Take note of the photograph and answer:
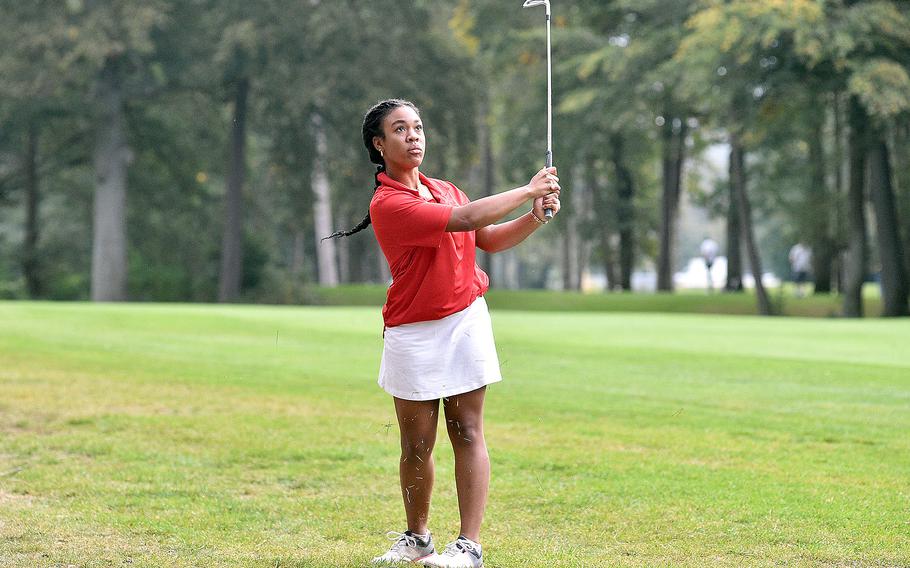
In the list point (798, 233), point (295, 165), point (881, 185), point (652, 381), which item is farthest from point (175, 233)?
point (652, 381)

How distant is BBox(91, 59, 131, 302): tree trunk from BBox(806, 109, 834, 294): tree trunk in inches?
806

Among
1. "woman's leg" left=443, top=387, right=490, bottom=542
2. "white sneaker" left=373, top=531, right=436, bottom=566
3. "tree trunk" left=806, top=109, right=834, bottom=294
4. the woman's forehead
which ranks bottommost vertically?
"white sneaker" left=373, top=531, right=436, bottom=566

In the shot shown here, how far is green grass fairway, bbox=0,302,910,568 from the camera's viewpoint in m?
5.86

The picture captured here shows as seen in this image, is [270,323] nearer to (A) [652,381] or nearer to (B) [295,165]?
(A) [652,381]

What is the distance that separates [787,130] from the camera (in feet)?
118

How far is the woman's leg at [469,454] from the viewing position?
529cm

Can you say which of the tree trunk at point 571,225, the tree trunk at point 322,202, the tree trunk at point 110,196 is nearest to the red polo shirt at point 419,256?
the tree trunk at point 322,202

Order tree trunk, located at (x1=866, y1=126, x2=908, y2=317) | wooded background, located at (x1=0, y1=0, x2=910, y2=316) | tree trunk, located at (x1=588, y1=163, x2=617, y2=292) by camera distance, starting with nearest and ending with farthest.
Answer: wooded background, located at (x1=0, y1=0, x2=910, y2=316), tree trunk, located at (x1=866, y1=126, x2=908, y2=317), tree trunk, located at (x1=588, y1=163, x2=617, y2=292)

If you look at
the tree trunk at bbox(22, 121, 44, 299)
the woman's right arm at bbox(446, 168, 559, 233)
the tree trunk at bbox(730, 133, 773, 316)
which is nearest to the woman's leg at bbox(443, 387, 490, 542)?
the woman's right arm at bbox(446, 168, 559, 233)

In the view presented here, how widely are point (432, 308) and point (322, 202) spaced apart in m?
40.6

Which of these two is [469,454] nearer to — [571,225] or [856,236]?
[856,236]

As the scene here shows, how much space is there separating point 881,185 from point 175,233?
24865 millimetres

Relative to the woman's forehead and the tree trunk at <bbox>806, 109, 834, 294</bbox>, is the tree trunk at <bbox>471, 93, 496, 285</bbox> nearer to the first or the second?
the tree trunk at <bbox>806, 109, 834, 294</bbox>

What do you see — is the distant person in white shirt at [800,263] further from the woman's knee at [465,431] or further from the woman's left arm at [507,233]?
the woman's knee at [465,431]
